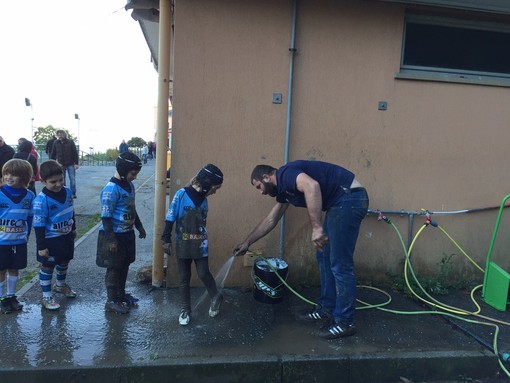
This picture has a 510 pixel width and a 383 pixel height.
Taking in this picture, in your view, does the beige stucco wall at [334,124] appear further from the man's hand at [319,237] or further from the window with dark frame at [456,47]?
the man's hand at [319,237]

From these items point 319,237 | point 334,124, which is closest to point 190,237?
point 319,237

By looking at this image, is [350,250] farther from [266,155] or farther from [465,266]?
[465,266]

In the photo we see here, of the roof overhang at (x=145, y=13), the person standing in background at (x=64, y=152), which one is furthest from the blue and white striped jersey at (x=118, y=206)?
the person standing in background at (x=64, y=152)

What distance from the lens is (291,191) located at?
3529mm

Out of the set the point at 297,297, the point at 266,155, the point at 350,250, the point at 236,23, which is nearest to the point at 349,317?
the point at 350,250

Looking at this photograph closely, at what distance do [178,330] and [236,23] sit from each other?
3.23 meters

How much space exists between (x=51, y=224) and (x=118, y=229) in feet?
2.06

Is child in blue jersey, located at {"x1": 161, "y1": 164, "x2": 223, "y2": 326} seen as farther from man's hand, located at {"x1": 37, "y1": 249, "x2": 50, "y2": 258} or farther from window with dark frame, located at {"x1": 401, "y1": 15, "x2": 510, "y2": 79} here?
window with dark frame, located at {"x1": 401, "y1": 15, "x2": 510, "y2": 79}

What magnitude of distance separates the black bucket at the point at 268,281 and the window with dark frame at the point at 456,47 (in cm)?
278

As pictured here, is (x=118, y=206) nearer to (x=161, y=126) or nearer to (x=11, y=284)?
(x=161, y=126)

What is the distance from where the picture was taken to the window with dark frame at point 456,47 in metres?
4.77

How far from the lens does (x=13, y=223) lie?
3.80m

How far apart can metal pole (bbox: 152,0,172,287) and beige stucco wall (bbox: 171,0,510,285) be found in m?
0.19

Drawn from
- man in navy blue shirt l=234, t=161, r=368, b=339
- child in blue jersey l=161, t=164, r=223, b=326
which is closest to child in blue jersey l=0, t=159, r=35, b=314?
child in blue jersey l=161, t=164, r=223, b=326
